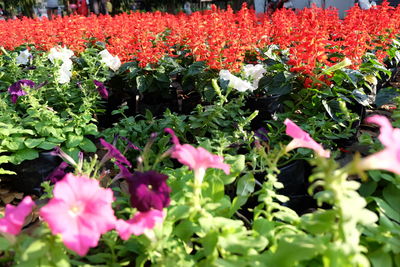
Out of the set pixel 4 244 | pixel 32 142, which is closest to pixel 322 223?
pixel 4 244

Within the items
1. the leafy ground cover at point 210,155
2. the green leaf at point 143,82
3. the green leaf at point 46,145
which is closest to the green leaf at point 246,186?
the leafy ground cover at point 210,155

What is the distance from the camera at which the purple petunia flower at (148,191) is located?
0.96m

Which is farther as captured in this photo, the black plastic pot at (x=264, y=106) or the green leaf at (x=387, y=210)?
the black plastic pot at (x=264, y=106)

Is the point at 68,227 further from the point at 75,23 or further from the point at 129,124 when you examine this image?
the point at 75,23

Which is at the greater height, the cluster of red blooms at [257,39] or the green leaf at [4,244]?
the cluster of red blooms at [257,39]

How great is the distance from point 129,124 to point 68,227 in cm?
188

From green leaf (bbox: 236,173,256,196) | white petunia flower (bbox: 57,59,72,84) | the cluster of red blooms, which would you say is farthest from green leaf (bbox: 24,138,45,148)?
green leaf (bbox: 236,173,256,196)

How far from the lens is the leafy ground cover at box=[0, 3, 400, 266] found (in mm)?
920

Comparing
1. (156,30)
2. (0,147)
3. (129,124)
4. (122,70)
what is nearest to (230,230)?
(129,124)

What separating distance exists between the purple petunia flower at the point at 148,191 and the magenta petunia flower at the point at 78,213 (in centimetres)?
8

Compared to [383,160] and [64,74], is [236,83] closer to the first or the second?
[383,160]

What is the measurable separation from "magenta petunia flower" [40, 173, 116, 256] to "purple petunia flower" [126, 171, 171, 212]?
81 mm

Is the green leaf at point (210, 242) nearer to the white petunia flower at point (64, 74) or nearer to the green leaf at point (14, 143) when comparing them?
the green leaf at point (14, 143)

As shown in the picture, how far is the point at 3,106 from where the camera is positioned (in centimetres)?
267
